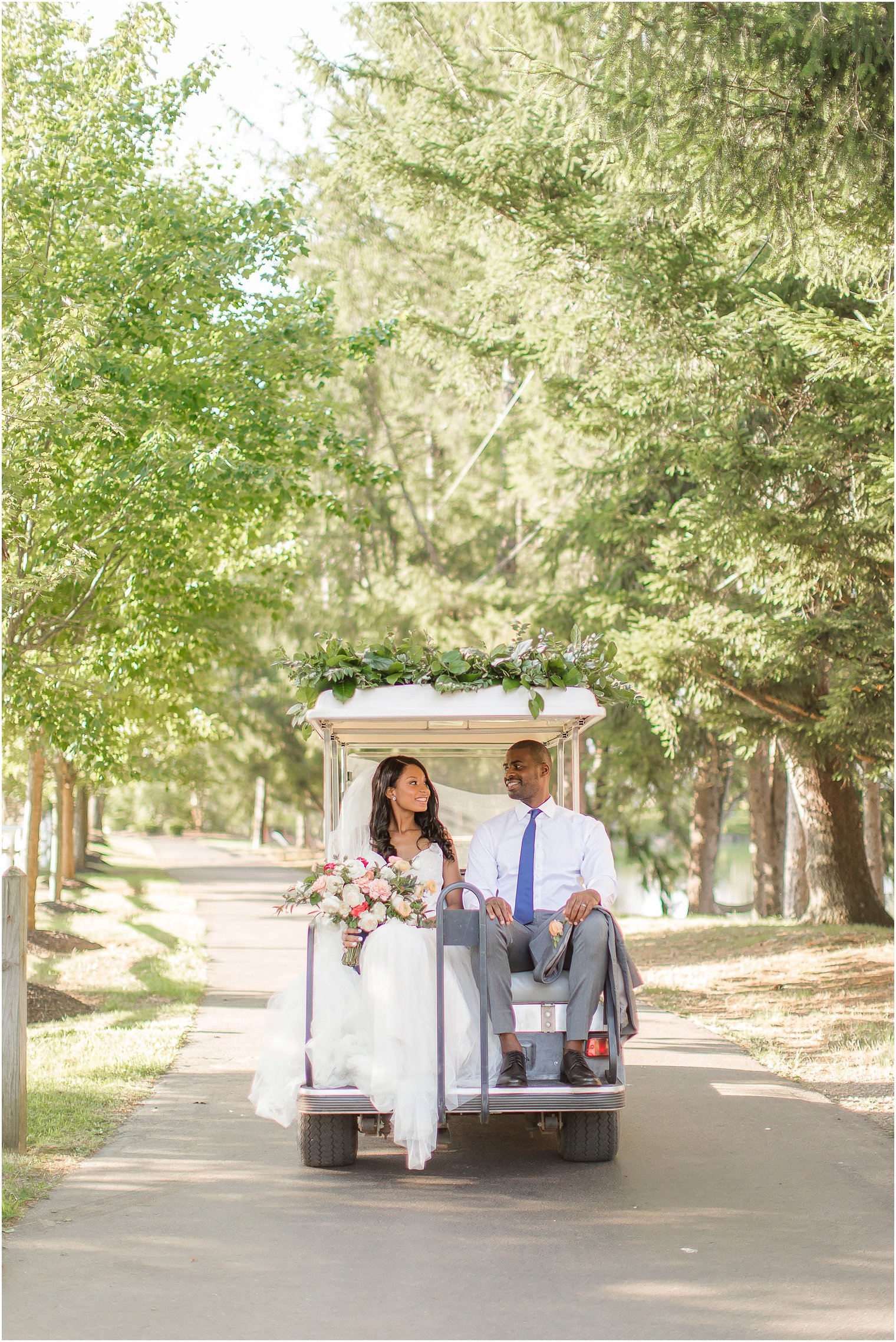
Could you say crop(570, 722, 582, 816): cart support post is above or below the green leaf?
below

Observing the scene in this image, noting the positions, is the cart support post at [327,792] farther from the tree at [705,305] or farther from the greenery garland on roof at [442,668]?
the tree at [705,305]

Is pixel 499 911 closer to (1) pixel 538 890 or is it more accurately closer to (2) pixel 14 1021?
(1) pixel 538 890

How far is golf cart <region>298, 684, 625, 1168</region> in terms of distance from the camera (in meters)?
6.07

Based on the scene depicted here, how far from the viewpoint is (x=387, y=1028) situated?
6.18 meters

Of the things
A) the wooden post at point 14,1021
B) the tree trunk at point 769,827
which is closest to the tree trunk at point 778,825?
the tree trunk at point 769,827

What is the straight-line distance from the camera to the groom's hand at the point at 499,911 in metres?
6.39

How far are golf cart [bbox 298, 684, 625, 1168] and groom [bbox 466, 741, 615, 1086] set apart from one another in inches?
3.7

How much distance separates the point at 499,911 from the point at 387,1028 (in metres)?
0.78

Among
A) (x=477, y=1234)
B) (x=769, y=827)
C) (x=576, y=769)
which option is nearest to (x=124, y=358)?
(x=576, y=769)

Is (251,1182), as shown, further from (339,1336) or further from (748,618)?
(748,618)

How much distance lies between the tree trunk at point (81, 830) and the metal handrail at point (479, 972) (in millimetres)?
27746

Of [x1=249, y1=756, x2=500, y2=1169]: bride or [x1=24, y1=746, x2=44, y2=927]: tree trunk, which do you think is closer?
[x1=249, y1=756, x2=500, y2=1169]: bride

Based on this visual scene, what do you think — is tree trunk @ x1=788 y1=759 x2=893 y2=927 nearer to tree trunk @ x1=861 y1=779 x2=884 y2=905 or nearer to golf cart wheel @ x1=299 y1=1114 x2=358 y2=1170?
tree trunk @ x1=861 y1=779 x2=884 y2=905

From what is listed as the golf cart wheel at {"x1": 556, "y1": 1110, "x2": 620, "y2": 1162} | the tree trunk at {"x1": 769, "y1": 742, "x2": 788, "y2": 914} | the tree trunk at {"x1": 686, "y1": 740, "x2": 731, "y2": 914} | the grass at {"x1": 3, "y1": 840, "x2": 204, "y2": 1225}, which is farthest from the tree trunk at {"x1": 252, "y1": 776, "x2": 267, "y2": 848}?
the golf cart wheel at {"x1": 556, "y1": 1110, "x2": 620, "y2": 1162}
